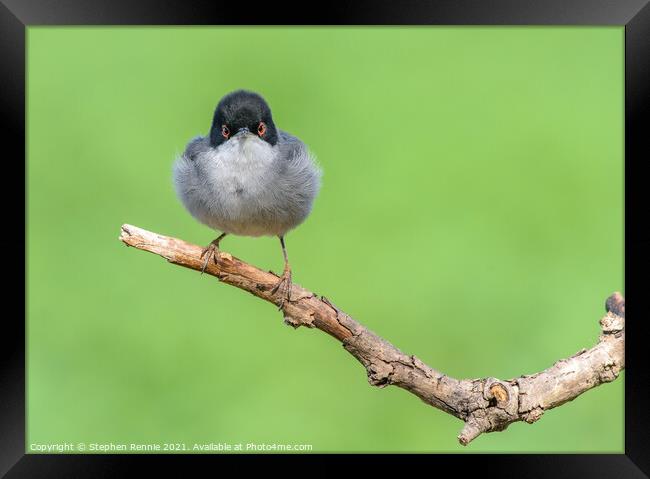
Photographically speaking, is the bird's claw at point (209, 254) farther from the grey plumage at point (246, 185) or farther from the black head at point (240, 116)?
the black head at point (240, 116)

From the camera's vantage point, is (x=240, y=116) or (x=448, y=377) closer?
(x=448, y=377)

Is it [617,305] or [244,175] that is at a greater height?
[244,175]

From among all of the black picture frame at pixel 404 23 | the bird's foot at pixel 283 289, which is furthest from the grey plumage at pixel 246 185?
the black picture frame at pixel 404 23

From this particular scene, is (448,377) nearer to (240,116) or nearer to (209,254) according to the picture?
(209,254)

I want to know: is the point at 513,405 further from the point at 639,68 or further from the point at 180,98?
the point at 180,98

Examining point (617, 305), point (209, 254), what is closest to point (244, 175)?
point (209, 254)

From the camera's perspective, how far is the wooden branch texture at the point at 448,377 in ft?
13.7

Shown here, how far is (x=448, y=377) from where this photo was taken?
4.27 meters

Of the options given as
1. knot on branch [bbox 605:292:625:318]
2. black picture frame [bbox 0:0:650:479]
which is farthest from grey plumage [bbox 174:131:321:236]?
knot on branch [bbox 605:292:625:318]

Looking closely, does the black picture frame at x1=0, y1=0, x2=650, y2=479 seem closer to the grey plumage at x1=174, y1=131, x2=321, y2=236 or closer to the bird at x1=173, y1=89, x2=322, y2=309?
the bird at x1=173, y1=89, x2=322, y2=309

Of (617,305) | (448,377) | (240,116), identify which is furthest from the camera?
(240,116)

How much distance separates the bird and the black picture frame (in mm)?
580

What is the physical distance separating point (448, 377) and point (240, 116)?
187cm

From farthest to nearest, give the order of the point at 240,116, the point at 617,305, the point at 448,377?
the point at 240,116 < the point at 617,305 < the point at 448,377
